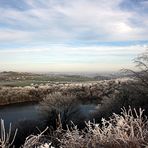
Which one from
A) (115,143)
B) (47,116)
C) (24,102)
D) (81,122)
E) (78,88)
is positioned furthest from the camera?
(78,88)

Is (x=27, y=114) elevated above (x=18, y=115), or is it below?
above

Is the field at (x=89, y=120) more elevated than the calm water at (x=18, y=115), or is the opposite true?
the field at (x=89, y=120)

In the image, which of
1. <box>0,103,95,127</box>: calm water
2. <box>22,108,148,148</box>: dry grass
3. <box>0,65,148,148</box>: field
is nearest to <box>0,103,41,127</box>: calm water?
<box>0,103,95,127</box>: calm water

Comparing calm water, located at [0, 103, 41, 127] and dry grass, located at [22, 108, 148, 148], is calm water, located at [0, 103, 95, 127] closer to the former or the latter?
calm water, located at [0, 103, 41, 127]

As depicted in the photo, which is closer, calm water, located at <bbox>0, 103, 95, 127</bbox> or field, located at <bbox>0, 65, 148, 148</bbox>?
field, located at <bbox>0, 65, 148, 148</bbox>

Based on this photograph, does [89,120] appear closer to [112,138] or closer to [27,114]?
[112,138]

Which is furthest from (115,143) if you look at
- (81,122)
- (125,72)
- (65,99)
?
(65,99)

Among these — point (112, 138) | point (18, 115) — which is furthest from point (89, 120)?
point (18, 115)

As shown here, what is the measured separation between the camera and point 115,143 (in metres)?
3.28

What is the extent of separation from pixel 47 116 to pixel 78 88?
1595 inches

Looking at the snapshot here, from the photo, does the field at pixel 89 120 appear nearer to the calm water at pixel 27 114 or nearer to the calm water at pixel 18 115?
the calm water at pixel 27 114

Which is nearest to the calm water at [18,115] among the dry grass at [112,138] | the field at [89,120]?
the field at [89,120]

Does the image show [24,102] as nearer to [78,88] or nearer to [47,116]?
[78,88]

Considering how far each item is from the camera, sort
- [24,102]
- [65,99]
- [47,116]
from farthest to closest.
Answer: [24,102] < [65,99] < [47,116]
